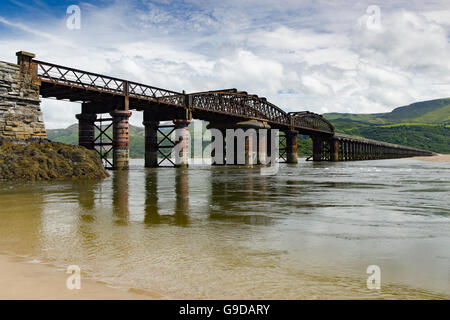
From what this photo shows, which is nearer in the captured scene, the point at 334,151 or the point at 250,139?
the point at 250,139

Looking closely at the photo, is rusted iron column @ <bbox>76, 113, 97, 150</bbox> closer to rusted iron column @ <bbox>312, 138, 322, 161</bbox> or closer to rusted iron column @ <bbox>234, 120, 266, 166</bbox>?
rusted iron column @ <bbox>234, 120, 266, 166</bbox>

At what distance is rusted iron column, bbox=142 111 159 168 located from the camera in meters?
52.9

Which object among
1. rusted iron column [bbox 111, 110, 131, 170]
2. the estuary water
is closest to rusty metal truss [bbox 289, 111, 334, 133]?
rusted iron column [bbox 111, 110, 131, 170]

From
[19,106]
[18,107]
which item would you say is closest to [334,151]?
[19,106]

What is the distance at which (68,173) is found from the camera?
25.2 m

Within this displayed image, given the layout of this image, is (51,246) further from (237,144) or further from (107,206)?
(237,144)

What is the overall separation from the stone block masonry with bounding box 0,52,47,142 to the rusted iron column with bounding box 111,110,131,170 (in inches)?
434

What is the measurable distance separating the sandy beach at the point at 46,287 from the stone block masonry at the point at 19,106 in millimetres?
24711

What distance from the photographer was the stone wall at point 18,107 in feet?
87.1

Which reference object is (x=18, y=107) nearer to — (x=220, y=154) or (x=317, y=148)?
(x=220, y=154)

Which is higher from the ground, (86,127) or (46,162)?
(86,127)

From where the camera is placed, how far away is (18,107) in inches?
1089

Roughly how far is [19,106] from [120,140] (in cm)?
1284
